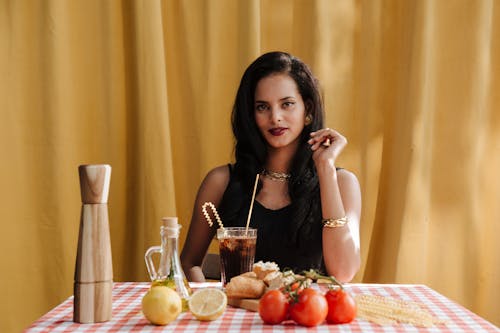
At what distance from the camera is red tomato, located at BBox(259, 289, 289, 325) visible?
4.00ft

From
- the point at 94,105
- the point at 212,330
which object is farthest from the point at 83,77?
the point at 212,330

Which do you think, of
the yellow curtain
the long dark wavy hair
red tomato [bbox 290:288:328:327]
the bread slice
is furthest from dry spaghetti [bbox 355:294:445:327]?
the yellow curtain

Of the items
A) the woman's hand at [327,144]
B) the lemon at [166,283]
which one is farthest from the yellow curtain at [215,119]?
the lemon at [166,283]

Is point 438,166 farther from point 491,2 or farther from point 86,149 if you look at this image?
point 86,149

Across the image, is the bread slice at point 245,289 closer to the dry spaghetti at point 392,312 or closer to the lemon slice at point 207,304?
the lemon slice at point 207,304

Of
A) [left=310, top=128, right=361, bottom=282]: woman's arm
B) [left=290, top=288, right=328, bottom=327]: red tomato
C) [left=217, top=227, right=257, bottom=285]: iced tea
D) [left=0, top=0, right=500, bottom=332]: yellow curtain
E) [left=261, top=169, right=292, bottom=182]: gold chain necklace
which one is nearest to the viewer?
[left=290, top=288, right=328, bottom=327]: red tomato

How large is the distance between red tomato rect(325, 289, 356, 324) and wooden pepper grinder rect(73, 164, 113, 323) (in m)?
0.46

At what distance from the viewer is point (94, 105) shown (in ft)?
9.46

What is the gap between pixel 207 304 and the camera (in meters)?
1.29

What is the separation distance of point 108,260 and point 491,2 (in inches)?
97.4

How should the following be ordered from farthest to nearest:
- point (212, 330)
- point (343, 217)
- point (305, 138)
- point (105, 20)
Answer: point (105, 20), point (305, 138), point (343, 217), point (212, 330)

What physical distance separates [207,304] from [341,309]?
0.92 feet

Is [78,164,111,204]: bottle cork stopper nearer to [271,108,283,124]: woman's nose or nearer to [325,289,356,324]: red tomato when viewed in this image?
[325,289,356,324]: red tomato

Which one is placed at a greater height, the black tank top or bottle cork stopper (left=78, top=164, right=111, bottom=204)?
bottle cork stopper (left=78, top=164, right=111, bottom=204)
